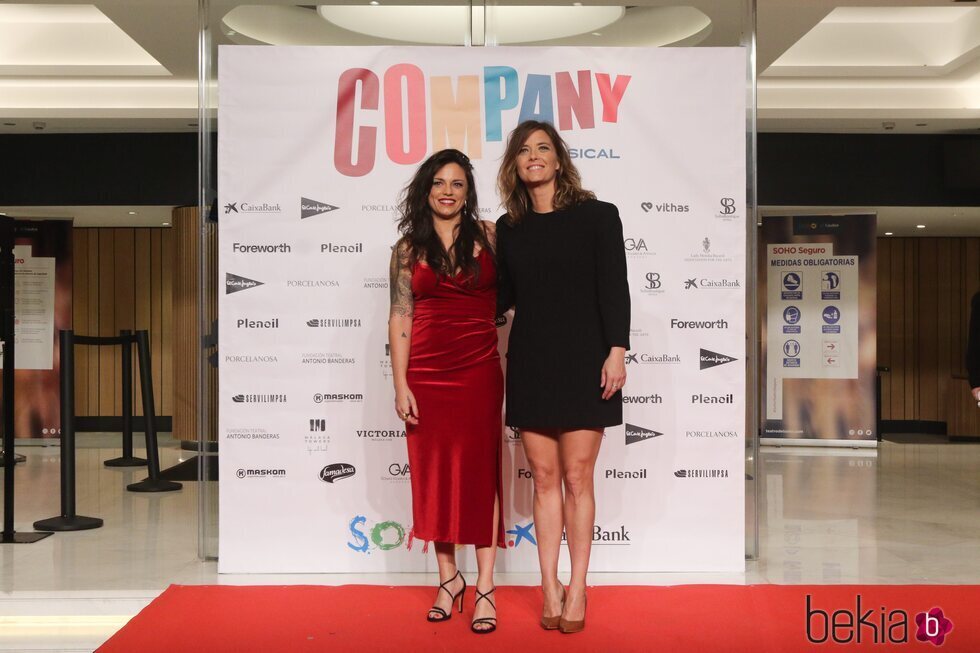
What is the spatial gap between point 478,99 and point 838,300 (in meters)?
5.88

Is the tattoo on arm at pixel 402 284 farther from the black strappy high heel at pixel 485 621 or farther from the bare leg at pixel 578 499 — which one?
the black strappy high heel at pixel 485 621

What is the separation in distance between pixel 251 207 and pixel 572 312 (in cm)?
156

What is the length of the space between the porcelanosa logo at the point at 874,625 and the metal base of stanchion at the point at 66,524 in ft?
11.7

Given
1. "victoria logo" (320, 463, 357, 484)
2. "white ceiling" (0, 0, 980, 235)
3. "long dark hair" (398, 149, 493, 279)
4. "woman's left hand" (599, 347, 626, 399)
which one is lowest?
"victoria logo" (320, 463, 357, 484)

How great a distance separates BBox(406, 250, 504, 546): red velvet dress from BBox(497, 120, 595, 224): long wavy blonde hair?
0.20 meters

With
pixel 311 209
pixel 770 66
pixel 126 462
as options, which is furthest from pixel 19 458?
pixel 770 66

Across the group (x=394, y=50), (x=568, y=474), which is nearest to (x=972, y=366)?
(x=568, y=474)

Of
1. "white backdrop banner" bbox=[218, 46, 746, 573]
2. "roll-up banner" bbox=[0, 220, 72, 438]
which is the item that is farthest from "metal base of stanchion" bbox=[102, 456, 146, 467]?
"white backdrop banner" bbox=[218, 46, 746, 573]

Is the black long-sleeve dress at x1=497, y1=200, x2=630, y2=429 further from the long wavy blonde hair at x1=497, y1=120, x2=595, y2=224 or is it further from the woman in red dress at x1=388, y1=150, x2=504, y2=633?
the woman in red dress at x1=388, y1=150, x2=504, y2=633

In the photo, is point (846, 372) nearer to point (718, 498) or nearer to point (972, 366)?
point (972, 366)

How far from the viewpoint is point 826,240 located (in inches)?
339

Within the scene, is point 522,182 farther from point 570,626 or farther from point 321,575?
point 321,575

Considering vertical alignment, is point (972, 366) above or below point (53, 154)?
below

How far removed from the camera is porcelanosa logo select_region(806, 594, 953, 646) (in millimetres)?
2949
